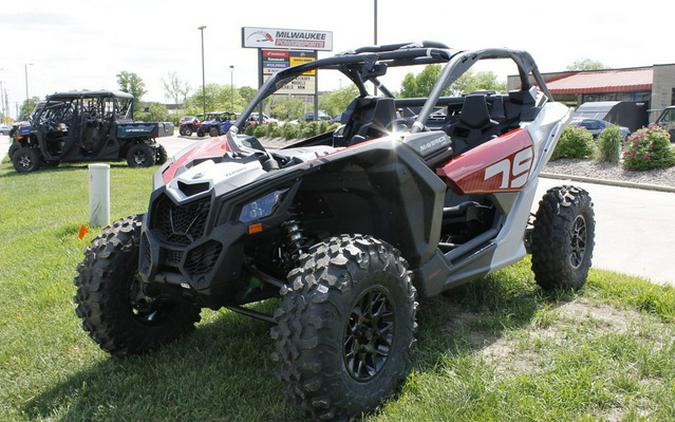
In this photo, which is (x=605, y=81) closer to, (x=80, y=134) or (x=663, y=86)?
(x=663, y=86)

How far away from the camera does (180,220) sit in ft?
11.0

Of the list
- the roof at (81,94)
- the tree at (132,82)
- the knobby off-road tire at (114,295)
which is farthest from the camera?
the tree at (132,82)

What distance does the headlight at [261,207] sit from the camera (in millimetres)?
3176

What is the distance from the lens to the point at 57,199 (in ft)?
37.6

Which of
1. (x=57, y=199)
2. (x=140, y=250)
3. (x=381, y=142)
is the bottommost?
(x=57, y=199)

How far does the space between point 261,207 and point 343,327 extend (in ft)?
2.45

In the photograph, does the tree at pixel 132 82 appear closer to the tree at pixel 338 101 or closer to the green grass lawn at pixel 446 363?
the tree at pixel 338 101

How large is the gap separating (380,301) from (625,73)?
45800 mm

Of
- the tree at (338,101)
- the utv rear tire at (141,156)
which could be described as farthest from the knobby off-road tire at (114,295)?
the tree at (338,101)

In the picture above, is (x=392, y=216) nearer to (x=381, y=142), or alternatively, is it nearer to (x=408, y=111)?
(x=381, y=142)

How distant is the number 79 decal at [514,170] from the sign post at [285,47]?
28317 millimetres

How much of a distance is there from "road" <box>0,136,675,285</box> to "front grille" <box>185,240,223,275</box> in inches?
158

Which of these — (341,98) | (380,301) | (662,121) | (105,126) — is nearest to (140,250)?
(380,301)

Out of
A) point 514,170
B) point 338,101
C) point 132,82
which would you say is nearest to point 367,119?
point 514,170
